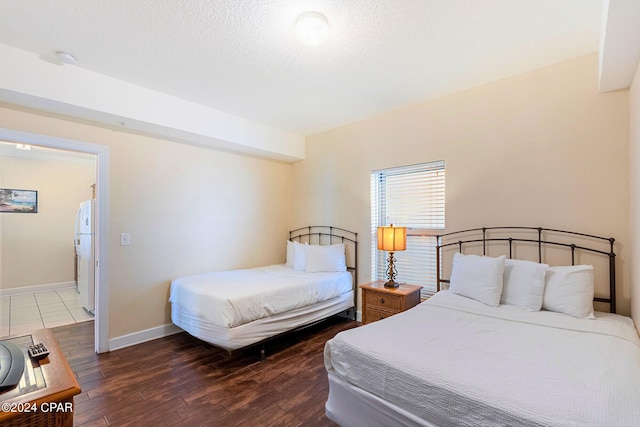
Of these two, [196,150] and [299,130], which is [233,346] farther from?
[299,130]

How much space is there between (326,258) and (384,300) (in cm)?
101

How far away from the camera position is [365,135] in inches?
150

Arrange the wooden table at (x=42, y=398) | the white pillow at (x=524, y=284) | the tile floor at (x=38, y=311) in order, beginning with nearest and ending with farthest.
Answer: the wooden table at (x=42, y=398) → the white pillow at (x=524, y=284) → the tile floor at (x=38, y=311)

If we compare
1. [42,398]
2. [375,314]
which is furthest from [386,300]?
[42,398]

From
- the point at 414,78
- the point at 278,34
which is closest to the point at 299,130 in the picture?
the point at 414,78

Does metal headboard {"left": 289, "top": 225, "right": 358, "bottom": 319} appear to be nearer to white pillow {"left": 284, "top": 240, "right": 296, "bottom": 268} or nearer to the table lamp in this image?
white pillow {"left": 284, "top": 240, "right": 296, "bottom": 268}

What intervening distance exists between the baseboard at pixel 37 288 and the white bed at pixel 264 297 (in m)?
4.02

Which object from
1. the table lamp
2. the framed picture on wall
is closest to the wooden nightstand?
the table lamp

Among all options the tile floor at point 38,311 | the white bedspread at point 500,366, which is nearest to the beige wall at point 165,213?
the tile floor at point 38,311

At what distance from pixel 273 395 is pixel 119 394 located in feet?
3.80

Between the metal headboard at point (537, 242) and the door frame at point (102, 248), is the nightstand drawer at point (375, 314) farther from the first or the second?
the door frame at point (102, 248)

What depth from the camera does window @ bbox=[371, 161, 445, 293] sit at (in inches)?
128

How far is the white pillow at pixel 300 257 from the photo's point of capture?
396 centimetres

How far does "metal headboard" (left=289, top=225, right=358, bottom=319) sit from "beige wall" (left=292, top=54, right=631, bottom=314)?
0.38 m
